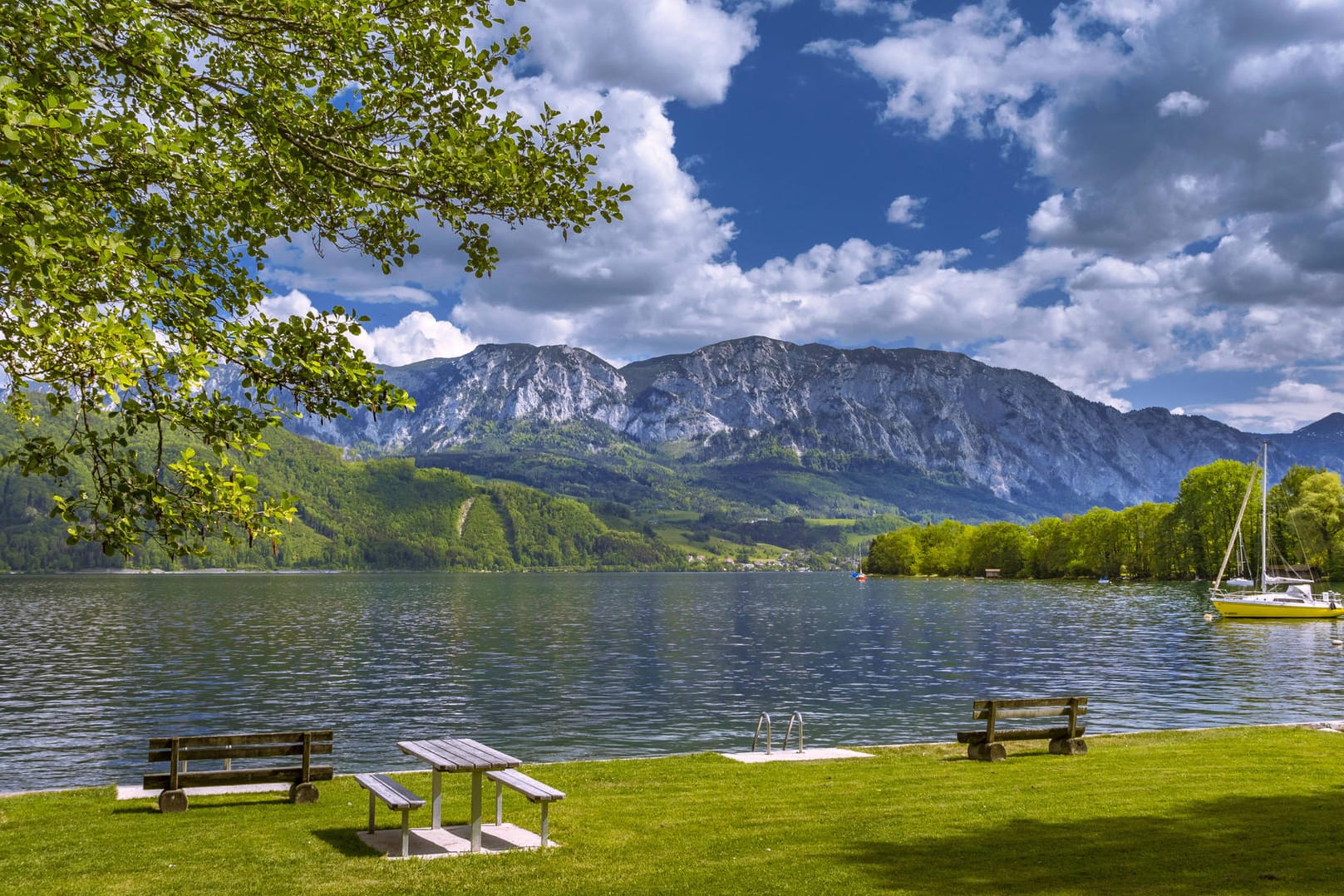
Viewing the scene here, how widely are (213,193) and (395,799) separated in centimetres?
1052

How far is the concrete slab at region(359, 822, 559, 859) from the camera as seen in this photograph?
55.7 ft

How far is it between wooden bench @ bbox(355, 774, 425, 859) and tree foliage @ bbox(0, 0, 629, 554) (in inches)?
248

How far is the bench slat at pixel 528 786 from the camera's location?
54.2 feet

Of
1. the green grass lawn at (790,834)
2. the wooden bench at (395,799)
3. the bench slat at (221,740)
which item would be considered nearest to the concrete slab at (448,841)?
the wooden bench at (395,799)

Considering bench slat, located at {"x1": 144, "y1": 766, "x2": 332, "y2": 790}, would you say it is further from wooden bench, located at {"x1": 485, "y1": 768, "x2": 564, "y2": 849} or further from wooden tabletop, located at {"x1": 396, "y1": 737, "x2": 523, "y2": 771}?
wooden bench, located at {"x1": 485, "y1": 768, "x2": 564, "y2": 849}

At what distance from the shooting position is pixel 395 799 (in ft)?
55.6

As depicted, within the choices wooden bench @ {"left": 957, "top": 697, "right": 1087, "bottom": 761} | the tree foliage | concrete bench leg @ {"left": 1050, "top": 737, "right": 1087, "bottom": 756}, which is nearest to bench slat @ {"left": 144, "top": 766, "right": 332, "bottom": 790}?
the tree foliage

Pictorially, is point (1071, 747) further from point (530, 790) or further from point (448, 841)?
point (448, 841)

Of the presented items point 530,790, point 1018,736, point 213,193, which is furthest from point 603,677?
point 213,193

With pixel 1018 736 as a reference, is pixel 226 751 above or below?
above

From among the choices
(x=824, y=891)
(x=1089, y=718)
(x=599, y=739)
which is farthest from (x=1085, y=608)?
(x=824, y=891)

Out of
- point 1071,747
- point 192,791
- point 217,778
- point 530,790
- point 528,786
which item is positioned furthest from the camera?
point 1071,747

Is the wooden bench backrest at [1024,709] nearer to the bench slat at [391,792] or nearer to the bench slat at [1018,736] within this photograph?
the bench slat at [1018,736]

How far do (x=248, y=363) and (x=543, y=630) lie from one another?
323 ft
